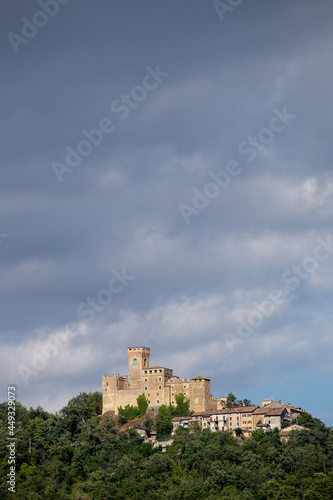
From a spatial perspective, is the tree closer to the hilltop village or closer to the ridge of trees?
the hilltop village

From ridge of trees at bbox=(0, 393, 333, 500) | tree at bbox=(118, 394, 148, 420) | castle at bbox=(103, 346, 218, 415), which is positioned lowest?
ridge of trees at bbox=(0, 393, 333, 500)

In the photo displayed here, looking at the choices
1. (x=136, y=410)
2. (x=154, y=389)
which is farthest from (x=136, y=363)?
(x=136, y=410)

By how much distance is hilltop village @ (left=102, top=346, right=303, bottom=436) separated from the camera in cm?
11044

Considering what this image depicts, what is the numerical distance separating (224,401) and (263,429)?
14.8m

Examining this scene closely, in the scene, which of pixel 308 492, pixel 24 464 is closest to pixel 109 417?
pixel 24 464

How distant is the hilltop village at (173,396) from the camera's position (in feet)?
362

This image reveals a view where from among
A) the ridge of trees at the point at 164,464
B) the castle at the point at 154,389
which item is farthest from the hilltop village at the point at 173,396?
the ridge of trees at the point at 164,464

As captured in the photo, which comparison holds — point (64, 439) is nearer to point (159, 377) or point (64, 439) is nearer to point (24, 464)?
point (24, 464)

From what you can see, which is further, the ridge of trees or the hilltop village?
the hilltop village

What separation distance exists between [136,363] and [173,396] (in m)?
8.32

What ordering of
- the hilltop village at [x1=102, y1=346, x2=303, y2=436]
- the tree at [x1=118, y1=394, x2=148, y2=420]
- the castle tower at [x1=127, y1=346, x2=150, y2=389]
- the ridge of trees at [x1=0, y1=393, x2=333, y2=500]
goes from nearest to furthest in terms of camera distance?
1. the ridge of trees at [x1=0, y1=393, x2=333, y2=500]
2. the hilltop village at [x1=102, y1=346, x2=303, y2=436]
3. the tree at [x1=118, y1=394, x2=148, y2=420]
4. the castle tower at [x1=127, y1=346, x2=150, y2=389]

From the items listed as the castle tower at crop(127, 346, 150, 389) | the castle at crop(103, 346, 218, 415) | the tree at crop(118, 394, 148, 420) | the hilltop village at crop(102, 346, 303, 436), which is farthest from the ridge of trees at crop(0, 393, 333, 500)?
the castle tower at crop(127, 346, 150, 389)

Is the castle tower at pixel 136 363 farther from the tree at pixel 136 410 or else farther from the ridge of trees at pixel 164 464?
the ridge of trees at pixel 164 464

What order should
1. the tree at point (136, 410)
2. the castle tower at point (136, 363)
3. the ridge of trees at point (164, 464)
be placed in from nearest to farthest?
the ridge of trees at point (164, 464)
the tree at point (136, 410)
the castle tower at point (136, 363)
